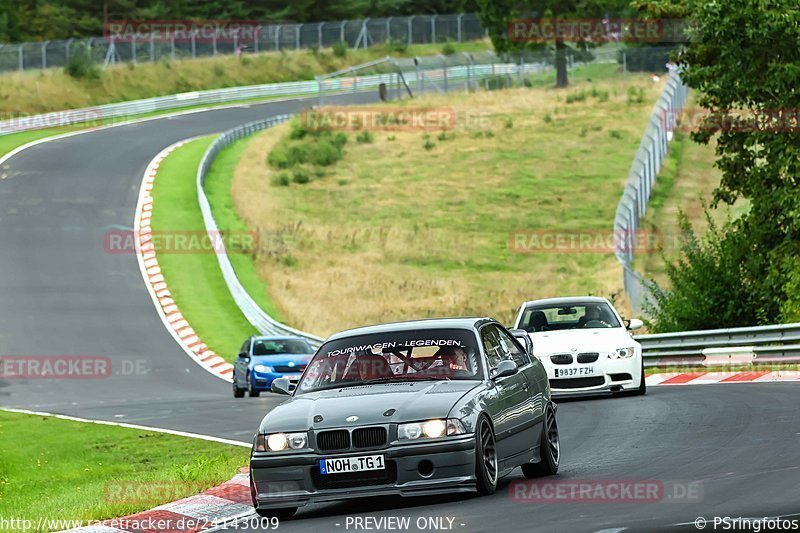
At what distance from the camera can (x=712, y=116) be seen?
27875 mm

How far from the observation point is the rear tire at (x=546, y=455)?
39.2 ft

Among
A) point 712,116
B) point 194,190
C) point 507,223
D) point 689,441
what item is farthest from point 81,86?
point 689,441

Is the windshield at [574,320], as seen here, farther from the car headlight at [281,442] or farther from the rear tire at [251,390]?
the car headlight at [281,442]

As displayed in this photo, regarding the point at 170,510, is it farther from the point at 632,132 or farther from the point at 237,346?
the point at 632,132

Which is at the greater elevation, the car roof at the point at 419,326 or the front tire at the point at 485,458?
the car roof at the point at 419,326

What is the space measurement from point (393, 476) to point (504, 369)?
160 cm

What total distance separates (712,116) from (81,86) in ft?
186

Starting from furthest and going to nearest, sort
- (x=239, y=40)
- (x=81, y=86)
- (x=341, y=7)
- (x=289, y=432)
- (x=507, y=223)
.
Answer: (x=341, y=7)
(x=239, y=40)
(x=81, y=86)
(x=507, y=223)
(x=289, y=432)

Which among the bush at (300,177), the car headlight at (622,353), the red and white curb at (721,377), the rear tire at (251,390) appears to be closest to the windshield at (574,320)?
the car headlight at (622,353)

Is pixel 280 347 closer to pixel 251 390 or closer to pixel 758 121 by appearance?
pixel 251 390

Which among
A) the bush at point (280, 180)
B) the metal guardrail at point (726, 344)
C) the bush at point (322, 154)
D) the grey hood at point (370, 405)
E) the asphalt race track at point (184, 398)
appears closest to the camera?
the asphalt race track at point (184, 398)

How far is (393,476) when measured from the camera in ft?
33.2

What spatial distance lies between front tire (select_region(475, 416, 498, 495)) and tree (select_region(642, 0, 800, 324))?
17.1m

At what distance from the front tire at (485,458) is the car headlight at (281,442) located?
1253 mm
